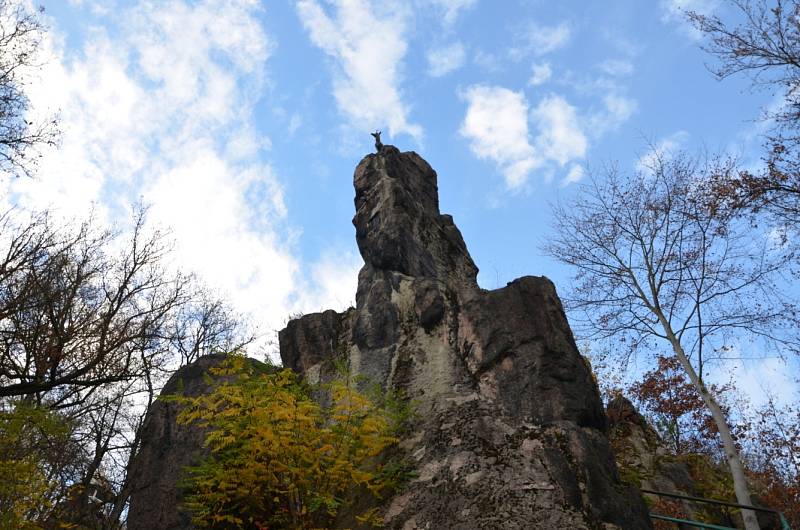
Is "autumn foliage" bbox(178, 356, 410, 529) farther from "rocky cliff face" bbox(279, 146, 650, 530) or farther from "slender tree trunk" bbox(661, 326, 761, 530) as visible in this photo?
"slender tree trunk" bbox(661, 326, 761, 530)

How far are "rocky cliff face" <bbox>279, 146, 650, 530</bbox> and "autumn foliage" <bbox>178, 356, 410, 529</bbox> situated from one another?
29.0 inches

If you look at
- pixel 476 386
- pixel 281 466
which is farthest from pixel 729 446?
pixel 281 466

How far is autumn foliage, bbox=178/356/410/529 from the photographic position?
6.09 m

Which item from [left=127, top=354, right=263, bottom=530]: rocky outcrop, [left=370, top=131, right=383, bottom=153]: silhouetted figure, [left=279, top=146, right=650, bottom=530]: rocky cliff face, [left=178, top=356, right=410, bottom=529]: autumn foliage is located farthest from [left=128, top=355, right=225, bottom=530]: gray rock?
[left=370, top=131, right=383, bottom=153]: silhouetted figure

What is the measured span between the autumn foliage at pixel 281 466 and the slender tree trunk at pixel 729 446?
741cm

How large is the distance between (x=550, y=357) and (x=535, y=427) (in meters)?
1.06

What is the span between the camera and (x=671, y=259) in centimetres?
1408

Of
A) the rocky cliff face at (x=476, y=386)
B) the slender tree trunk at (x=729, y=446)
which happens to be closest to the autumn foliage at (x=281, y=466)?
the rocky cliff face at (x=476, y=386)

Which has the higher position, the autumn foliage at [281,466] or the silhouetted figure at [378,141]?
the silhouetted figure at [378,141]

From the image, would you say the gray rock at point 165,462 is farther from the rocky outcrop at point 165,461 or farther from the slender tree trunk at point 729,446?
the slender tree trunk at point 729,446

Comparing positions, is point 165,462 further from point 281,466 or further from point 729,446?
point 729,446

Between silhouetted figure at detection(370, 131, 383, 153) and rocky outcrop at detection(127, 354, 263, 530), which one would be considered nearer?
rocky outcrop at detection(127, 354, 263, 530)

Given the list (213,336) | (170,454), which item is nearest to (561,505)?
(170,454)

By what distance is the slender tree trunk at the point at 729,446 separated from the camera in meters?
9.86
